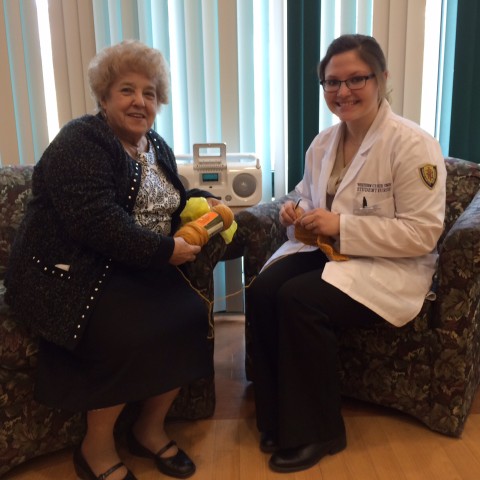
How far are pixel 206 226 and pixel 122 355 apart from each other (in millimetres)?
431

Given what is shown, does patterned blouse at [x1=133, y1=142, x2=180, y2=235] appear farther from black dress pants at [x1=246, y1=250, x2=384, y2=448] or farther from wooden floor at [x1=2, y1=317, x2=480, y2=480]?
wooden floor at [x1=2, y1=317, x2=480, y2=480]

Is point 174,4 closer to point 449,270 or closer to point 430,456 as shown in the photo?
point 449,270

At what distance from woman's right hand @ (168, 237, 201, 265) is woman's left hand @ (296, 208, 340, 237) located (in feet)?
1.16

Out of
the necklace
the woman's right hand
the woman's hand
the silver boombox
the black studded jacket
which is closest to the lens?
the black studded jacket

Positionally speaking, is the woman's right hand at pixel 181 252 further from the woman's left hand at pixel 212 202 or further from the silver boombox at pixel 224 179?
the silver boombox at pixel 224 179

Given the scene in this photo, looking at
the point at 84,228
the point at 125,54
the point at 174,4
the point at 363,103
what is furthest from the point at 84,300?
the point at 174,4

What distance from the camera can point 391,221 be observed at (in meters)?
1.45

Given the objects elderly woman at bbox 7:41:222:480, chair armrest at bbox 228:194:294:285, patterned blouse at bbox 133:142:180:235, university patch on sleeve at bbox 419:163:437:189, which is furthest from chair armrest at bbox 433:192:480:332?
patterned blouse at bbox 133:142:180:235

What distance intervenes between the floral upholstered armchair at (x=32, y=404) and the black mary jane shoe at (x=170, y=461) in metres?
0.10

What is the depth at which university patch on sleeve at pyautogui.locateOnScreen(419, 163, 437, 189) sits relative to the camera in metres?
1.43

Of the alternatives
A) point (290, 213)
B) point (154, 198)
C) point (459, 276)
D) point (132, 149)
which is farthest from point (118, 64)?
point (459, 276)

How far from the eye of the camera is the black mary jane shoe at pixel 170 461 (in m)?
1.42

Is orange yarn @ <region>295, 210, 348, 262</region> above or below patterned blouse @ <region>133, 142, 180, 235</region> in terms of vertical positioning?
below

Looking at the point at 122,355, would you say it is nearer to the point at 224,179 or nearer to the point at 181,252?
the point at 181,252
